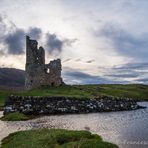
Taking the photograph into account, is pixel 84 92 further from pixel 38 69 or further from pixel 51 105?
pixel 51 105

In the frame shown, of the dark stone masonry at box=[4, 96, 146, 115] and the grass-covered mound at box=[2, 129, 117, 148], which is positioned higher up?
the dark stone masonry at box=[4, 96, 146, 115]

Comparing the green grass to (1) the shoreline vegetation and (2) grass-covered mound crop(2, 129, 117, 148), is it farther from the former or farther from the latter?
(2) grass-covered mound crop(2, 129, 117, 148)

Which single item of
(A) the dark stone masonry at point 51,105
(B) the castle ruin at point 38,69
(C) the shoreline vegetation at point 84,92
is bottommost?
(A) the dark stone masonry at point 51,105

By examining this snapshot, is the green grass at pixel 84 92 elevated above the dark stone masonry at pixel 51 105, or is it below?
above

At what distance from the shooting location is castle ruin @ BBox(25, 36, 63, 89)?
108375 millimetres

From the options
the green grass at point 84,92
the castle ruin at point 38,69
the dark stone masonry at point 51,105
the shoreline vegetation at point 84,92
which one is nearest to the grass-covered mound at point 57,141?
the dark stone masonry at point 51,105

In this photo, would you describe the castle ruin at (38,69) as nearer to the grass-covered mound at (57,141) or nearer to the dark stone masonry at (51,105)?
the dark stone masonry at (51,105)

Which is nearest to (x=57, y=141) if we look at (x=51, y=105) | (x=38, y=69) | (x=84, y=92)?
(x=51, y=105)

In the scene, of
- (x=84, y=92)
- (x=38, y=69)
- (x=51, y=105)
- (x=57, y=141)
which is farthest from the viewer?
(x=38, y=69)

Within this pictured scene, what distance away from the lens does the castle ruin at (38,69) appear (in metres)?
108

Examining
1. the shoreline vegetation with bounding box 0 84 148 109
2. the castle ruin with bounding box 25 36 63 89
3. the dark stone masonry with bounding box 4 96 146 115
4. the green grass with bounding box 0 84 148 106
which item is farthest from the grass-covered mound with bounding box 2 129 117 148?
the castle ruin with bounding box 25 36 63 89

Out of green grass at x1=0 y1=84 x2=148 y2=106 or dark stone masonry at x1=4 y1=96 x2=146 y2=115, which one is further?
green grass at x1=0 y1=84 x2=148 y2=106

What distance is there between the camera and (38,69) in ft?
360

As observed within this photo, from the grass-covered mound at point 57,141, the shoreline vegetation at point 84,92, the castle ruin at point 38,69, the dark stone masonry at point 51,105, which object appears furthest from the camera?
the castle ruin at point 38,69
